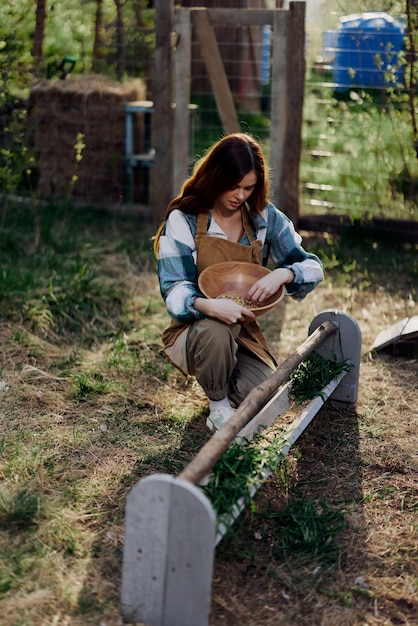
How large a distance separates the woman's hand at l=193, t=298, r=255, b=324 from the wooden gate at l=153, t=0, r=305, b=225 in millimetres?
3258

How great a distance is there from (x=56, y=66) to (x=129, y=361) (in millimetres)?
3497

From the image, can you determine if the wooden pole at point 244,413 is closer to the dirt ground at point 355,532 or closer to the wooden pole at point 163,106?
the dirt ground at point 355,532

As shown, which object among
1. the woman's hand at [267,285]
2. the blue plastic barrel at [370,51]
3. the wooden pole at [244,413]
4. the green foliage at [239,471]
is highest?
the blue plastic barrel at [370,51]

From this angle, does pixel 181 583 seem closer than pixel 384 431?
Yes

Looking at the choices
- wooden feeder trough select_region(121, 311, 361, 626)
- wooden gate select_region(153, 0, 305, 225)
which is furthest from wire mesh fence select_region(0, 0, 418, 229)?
wooden feeder trough select_region(121, 311, 361, 626)

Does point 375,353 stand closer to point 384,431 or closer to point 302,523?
point 384,431

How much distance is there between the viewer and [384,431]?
11.9 ft

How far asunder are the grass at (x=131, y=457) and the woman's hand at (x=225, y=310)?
23.8 inches

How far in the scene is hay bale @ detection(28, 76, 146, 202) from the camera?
6.90 meters

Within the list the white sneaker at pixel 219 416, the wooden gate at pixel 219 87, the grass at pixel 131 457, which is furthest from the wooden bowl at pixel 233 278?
the wooden gate at pixel 219 87

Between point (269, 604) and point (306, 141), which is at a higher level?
point (306, 141)

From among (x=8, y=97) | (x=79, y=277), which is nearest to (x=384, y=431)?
(x=79, y=277)

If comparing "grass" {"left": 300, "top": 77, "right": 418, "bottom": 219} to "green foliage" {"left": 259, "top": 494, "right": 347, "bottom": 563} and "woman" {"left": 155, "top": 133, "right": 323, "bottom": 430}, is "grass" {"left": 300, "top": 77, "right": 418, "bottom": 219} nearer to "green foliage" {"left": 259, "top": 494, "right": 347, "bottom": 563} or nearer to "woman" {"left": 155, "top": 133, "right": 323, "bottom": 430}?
"woman" {"left": 155, "top": 133, "right": 323, "bottom": 430}

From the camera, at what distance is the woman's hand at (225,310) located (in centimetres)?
319
